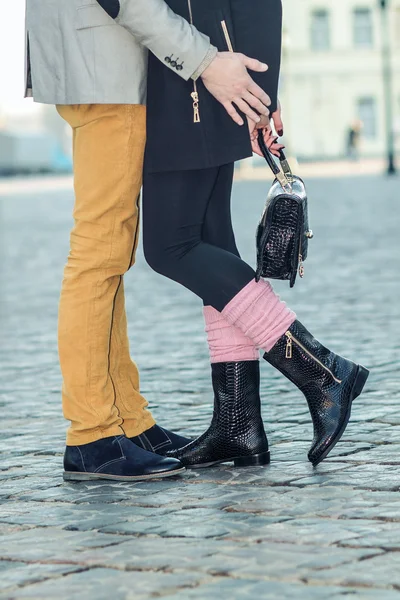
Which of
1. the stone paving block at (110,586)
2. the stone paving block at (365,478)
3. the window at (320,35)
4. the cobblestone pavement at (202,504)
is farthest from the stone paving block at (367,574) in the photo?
the window at (320,35)

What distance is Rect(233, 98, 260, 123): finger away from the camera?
3357mm

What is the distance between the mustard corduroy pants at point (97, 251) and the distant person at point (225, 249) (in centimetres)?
6

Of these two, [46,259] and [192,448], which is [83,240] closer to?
[192,448]

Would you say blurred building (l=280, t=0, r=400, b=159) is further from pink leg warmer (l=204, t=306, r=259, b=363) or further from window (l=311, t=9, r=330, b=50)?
pink leg warmer (l=204, t=306, r=259, b=363)

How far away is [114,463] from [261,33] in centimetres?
114

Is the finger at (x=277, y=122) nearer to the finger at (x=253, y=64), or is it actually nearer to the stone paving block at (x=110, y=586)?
the finger at (x=253, y=64)

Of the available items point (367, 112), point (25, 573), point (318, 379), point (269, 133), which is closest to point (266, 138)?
point (269, 133)

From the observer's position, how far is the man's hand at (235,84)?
333cm

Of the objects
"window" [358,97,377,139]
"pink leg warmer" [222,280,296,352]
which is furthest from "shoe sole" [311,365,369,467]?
"window" [358,97,377,139]

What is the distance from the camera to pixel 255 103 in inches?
133

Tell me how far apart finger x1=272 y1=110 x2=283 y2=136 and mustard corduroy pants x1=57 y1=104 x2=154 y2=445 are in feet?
1.15

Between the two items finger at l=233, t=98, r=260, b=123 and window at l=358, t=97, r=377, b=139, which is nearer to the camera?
finger at l=233, t=98, r=260, b=123

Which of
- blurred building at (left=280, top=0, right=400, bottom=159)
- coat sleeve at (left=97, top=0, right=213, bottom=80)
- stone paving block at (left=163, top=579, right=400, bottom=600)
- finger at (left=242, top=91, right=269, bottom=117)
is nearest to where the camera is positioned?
stone paving block at (left=163, top=579, right=400, bottom=600)

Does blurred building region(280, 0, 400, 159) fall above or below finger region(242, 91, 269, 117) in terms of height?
above
